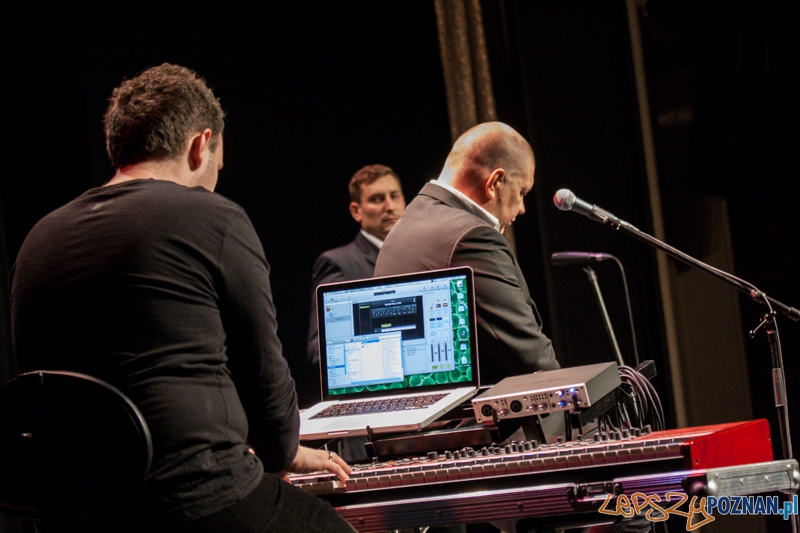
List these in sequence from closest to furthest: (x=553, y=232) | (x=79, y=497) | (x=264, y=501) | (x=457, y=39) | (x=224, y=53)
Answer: (x=79, y=497)
(x=264, y=501)
(x=553, y=232)
(x=457, y=39)
(x=224, y=53)

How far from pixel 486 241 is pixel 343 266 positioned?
A: 1552mm

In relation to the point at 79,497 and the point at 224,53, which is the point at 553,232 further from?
the point at 79,497

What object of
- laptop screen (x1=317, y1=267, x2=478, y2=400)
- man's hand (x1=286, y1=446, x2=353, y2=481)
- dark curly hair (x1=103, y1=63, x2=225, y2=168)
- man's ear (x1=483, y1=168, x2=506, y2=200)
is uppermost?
dark curly hair (x1=103, y1=63, x2=225, y2=168)

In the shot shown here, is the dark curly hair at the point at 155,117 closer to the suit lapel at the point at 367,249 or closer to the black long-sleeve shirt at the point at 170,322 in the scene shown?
the black long-sleeve shirt at the point at 170,322

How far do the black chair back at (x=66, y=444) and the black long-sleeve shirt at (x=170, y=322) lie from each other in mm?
63

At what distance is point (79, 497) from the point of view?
1186 mm

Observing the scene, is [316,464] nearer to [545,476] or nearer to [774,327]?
[545,476]

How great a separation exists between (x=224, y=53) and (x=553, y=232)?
186cm

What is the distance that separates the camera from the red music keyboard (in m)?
1.32

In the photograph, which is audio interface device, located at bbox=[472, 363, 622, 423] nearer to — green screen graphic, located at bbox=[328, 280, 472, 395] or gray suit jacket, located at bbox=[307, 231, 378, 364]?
green screen graphic, located at bbox=[328, 280, 472, 395]

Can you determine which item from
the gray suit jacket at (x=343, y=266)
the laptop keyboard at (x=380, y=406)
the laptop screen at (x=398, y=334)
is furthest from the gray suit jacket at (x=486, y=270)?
the gray suit jacket at (x=343, y=266)

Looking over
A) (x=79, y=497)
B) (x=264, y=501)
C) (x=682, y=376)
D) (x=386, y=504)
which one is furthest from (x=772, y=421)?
(x=79, y=497)

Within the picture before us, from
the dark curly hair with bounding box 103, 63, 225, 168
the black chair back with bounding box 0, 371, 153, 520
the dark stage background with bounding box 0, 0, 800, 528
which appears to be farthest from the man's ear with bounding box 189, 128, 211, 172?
the dark stage background with bounding box 0, 0, 800, 528

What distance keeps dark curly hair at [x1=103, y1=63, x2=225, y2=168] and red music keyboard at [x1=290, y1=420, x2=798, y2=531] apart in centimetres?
67
